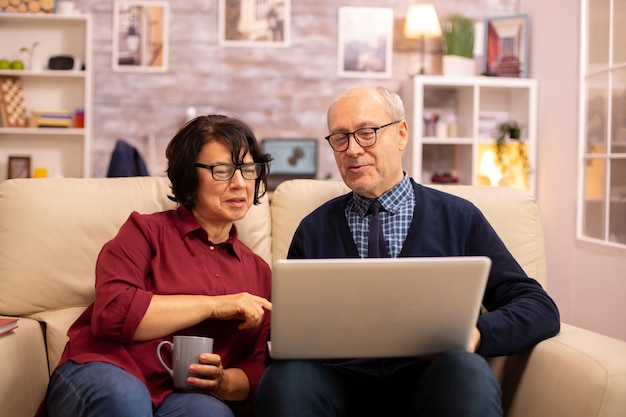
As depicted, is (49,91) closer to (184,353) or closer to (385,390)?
(184,353)

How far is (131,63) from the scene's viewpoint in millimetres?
4676

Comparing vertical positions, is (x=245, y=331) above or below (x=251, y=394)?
above

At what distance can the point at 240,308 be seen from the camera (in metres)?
1.57

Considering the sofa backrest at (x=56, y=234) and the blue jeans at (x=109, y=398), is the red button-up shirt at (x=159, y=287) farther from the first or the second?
the sofa backrest at (x=56, y=234)

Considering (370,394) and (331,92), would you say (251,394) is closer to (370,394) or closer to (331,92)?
(370,394)

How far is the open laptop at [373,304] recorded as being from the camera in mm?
1262

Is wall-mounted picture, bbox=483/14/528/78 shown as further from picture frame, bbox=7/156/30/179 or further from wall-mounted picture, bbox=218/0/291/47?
picture frame, bbox=7/156/30/179

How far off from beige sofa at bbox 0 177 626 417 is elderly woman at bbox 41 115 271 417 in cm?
14

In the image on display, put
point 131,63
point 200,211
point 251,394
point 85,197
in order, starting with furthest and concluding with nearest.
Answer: point 131,63, point 85,197, point 200,211, point 251,394

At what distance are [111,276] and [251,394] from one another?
1.46 feet

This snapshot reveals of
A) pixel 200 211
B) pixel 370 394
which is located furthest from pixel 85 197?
pixel 370 394

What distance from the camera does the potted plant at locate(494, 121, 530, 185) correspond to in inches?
174

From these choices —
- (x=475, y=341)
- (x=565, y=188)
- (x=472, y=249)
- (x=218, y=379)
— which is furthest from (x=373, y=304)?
(x=565, y=188)

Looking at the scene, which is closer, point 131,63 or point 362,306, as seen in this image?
point 362,306
